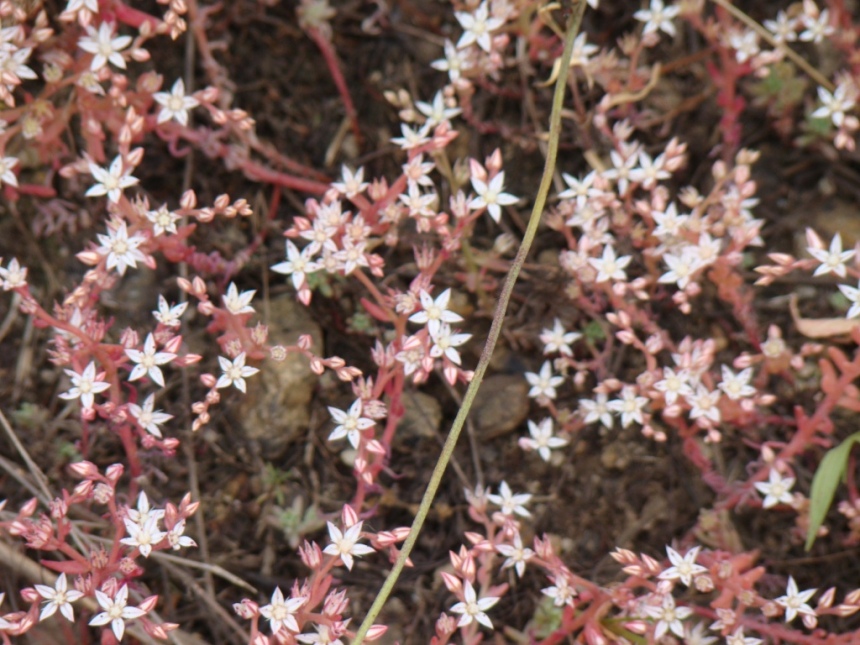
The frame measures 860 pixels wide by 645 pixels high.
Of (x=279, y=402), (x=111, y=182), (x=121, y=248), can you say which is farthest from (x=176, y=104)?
(x=279, y=402)

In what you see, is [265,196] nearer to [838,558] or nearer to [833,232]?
[833,232]

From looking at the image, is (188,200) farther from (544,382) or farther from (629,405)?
(629,405)

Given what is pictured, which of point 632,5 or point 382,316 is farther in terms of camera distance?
Answer: point 632,5

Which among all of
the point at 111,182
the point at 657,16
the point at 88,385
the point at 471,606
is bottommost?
the point at 471,606

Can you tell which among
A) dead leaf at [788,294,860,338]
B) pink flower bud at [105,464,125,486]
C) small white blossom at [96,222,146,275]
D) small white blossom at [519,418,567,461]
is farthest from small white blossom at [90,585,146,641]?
dead leaf at [788,294,860,338]

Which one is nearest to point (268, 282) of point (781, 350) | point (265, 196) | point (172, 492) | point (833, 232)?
point (265, 196)

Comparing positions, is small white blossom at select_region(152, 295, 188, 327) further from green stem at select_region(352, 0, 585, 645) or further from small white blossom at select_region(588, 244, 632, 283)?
small white blossom at select_region(588, 244, 632, 283)

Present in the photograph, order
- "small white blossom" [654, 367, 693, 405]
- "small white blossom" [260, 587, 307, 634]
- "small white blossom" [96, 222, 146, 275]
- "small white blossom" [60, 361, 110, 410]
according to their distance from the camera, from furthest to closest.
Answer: "small white blossom" [654, 367, 693, 405] → "small white blossom" [96, 222, 146, 275] → "small white blossom" [60, 361, 110, 410] → "small white blossom" [260, 587, 307, 634]
